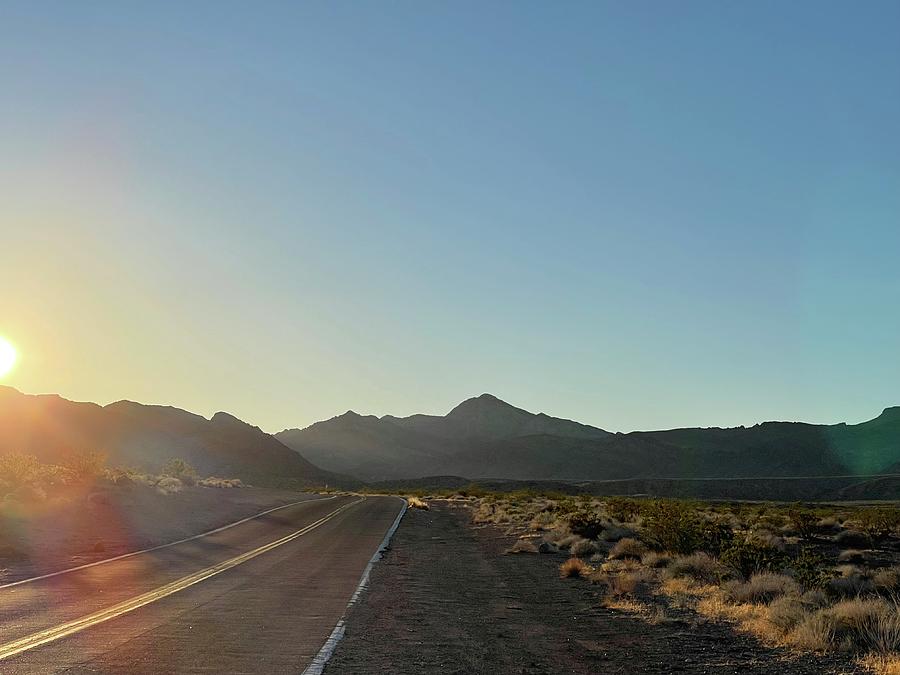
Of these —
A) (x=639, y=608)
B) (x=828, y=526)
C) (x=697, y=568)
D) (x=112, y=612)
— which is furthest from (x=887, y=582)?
(x=828, y=526)

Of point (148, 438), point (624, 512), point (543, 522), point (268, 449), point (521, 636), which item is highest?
point (148, 438)

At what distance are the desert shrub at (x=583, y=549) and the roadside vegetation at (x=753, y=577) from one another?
1.6 inches

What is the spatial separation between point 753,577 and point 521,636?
610cm

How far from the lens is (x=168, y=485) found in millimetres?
57938

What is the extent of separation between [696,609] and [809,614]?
3150 millimetres

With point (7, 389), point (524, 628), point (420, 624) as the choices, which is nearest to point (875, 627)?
point (524, 628)

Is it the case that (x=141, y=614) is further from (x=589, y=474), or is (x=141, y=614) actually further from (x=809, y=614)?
(x=589, y=474)

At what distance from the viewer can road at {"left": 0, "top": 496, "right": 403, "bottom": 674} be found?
10.1m

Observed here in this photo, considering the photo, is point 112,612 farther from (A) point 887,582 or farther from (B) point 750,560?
(A) point 887,582

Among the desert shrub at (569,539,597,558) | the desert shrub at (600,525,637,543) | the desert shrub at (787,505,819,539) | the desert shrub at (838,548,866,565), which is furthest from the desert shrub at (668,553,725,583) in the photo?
the desert shrub at (787,505,819,539)

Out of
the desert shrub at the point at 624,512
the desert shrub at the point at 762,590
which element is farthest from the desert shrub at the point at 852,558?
the desert shrub at the point at 762,590

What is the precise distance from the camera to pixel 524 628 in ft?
44.9

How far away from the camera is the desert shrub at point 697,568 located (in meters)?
19.2

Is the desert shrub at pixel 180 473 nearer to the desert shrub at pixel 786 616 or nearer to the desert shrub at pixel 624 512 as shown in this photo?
the desert shrub at pixel 624 512
